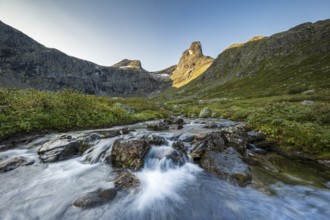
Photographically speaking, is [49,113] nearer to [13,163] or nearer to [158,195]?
[13,163]

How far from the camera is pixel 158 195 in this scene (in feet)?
34.1

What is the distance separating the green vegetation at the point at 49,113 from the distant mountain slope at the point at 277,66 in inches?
2441

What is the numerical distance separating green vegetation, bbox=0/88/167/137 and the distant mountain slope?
203 ft

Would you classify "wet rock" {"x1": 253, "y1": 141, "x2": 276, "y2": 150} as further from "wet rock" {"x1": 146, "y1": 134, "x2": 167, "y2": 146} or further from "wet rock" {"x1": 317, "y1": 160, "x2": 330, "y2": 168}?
"wet rock" {"x1": 146, "y1": 134, "x2": 167, "y2": 146}

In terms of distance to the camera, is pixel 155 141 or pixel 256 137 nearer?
pixel 155 141

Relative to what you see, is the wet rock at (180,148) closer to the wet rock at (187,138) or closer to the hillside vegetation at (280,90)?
the wet rock at (187,138)

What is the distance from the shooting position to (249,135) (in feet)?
60.1

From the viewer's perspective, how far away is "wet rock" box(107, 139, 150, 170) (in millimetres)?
13016

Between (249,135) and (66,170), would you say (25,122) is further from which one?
(249,135)

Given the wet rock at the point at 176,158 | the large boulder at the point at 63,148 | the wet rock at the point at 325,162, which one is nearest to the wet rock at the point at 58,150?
the large boulder at the point at 63,148

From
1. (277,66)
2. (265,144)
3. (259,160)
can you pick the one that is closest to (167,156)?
(259,160)

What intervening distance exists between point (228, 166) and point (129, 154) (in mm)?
5929

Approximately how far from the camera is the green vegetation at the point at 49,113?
64.4 feet

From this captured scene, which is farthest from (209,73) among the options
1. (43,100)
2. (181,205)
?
(181,205)
